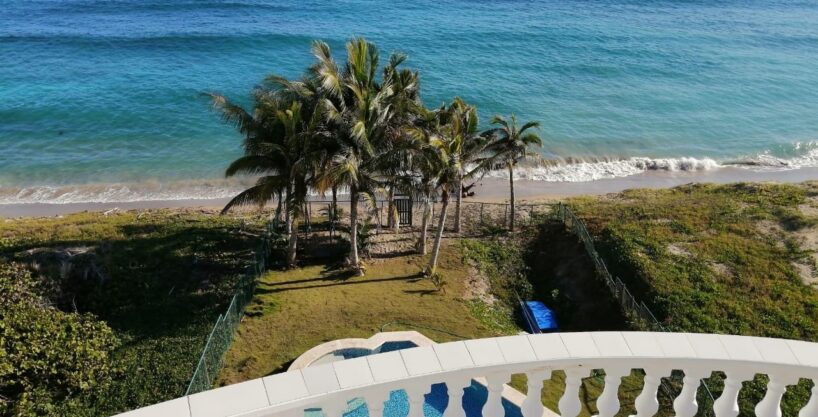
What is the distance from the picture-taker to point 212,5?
79938mm

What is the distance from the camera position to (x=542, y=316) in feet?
71.8

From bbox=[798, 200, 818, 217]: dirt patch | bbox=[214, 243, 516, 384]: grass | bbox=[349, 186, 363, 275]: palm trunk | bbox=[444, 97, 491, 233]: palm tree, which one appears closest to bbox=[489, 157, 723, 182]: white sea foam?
bbox=[798, 200, 818, 217]: dirt patch

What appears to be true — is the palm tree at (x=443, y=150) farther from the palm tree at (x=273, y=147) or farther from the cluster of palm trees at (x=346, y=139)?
the palm tree at (x=273, y=147)

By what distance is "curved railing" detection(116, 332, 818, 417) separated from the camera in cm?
462

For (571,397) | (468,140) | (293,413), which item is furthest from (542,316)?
(293,413)

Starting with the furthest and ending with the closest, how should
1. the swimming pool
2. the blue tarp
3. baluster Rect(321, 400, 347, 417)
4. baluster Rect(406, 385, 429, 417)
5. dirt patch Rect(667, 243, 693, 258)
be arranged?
1. dirt patch Rect(667, 243, 693, 258)
2. the blue tarp
3. the swimming pool
4. baluster Rect(406, 385, 429, 417)
5. baluster Rect(321, 400, 347, 417)

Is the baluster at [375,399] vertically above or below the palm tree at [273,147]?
above

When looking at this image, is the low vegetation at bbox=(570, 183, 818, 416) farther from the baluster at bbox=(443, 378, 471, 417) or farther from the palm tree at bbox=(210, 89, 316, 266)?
the baluster at bbox=(443, 378, 471, 417)

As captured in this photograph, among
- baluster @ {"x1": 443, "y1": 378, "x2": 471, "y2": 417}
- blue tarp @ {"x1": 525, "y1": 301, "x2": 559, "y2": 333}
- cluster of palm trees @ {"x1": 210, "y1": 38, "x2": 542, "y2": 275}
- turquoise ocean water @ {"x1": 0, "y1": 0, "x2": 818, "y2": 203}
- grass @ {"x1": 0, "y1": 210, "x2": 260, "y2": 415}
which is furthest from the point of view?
turquoise ocean water @ {"x1": 0, "y1": 0, "x2": 818, "y2": 203}

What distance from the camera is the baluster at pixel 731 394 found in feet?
17.8

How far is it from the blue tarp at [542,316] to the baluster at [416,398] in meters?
16.7

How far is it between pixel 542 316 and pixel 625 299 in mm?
2860

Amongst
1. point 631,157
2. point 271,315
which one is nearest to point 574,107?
point 631,157

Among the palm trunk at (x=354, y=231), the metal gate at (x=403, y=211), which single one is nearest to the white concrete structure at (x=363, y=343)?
the palm trunk at (x=354, y=231)
